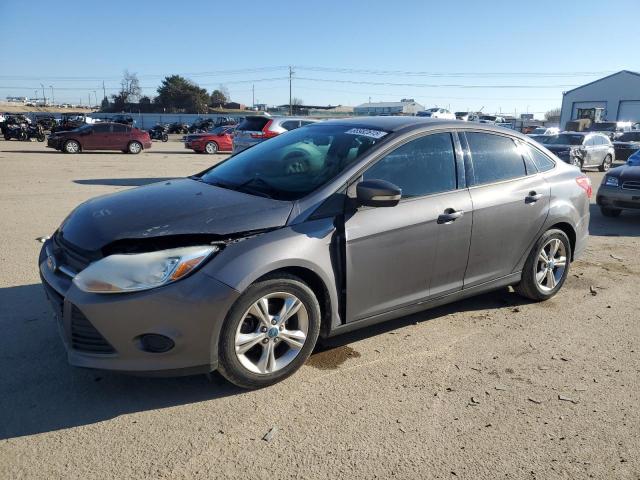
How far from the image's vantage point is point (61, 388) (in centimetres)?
321

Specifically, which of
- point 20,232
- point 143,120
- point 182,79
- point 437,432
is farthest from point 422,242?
point 182,79

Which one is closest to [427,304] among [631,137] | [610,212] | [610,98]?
[610,212]

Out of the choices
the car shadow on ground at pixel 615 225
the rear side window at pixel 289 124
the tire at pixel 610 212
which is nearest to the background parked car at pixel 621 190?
the tire at pixel 610 212

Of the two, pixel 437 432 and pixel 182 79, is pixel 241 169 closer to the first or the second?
pixel 437 432

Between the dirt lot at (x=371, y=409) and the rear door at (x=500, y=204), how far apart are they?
0.54 m

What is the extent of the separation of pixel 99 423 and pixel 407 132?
113 inches

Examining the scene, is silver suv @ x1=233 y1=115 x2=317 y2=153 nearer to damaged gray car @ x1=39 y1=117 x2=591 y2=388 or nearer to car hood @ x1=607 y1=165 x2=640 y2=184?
A: car hood @ x1=607 y1=165 x2=640 y2=184

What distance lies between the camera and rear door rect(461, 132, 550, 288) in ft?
13.8

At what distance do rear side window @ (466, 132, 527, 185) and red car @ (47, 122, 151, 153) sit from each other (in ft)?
78.7

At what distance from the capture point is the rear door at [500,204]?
4.22 meters

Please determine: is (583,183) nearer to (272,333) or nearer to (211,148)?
(272,333)

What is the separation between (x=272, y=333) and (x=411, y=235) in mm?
1246

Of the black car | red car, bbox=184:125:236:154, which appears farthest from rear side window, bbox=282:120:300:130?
the black car

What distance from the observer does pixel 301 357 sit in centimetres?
340
